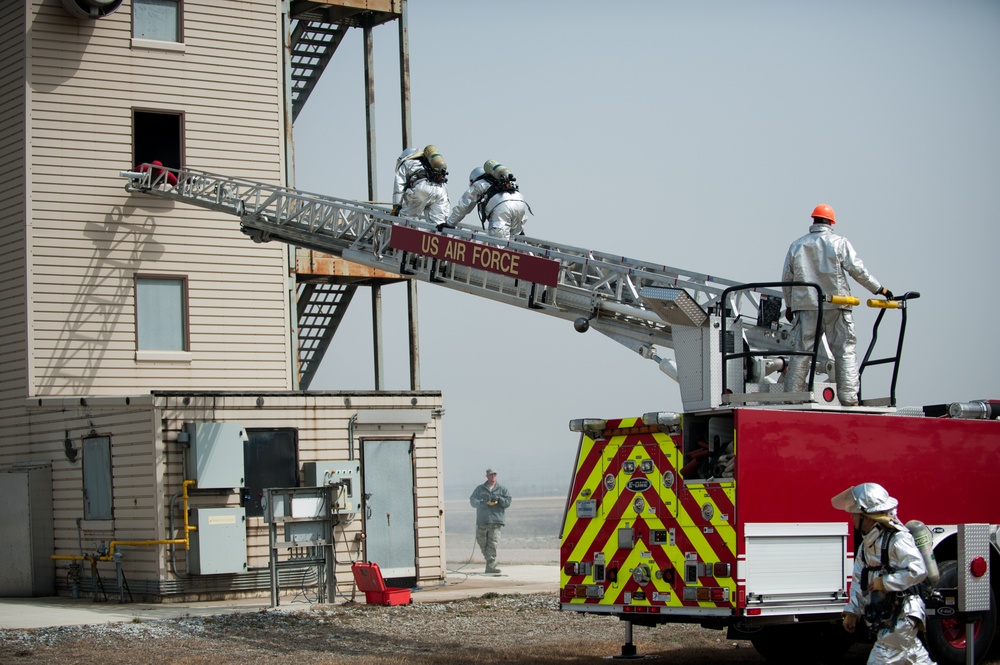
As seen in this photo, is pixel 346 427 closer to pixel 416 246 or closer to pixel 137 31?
pixel 416 246

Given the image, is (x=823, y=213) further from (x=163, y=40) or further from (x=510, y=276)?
(x=163, y=40)

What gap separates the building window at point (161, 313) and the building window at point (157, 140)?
3033 mm

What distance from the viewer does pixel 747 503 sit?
9.27m

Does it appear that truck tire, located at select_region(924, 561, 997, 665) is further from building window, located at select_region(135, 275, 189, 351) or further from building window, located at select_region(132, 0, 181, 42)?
building window, located at select_region(132, 0, 181, 42)

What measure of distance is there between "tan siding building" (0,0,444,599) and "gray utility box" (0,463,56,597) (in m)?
0.04

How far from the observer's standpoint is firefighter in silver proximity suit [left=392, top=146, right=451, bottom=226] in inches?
652

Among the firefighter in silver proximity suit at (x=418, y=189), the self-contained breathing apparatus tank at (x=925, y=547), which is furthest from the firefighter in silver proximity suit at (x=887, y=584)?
the firefighter in silver proximity suit at (x=418, y=189)

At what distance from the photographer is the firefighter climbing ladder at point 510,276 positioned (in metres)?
12.2

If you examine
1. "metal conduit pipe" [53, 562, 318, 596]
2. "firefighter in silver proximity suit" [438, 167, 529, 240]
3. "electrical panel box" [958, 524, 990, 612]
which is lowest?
"metal conduit pipe" [53, 562, 318, 596]

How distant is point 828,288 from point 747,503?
2743mm

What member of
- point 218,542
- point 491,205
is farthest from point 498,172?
point 218,542

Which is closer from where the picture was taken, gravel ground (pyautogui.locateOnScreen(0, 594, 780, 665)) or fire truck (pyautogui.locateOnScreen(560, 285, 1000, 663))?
fire truck (pyautogui.locateOnScreen(560, 285, 1000, 663))

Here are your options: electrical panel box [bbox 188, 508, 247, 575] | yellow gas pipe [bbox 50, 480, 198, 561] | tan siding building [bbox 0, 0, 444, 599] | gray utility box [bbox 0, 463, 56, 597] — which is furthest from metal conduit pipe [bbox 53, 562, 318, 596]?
gray utility box [bbox 0, 463, 56, 597]

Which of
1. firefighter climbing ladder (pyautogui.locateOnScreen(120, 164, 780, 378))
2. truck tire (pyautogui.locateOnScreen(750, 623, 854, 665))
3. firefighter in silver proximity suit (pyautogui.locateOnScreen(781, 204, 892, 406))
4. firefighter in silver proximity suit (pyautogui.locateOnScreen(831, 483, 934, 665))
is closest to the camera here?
firefighter in silver proximity suit (pyautogui.locateOnScreen(831, 483, 934, 665))
